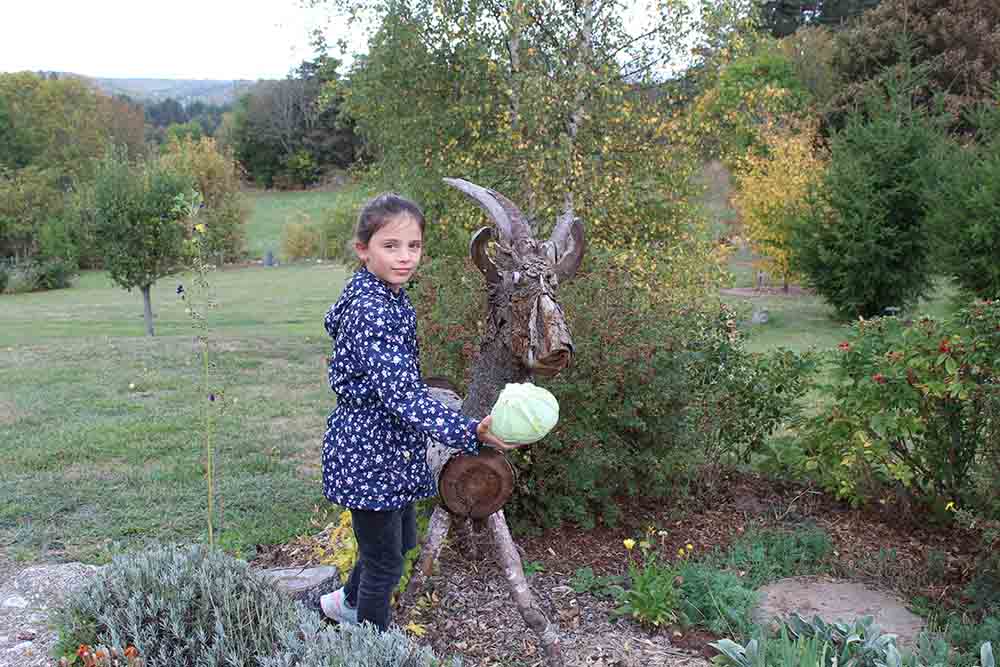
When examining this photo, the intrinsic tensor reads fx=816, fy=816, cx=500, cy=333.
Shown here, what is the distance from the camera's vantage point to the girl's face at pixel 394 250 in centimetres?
281

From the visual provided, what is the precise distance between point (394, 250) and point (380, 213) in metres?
0.13

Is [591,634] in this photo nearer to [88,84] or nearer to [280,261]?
[280,261]

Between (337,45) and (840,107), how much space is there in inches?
726

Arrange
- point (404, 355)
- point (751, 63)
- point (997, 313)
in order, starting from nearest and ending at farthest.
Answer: point (404, 355) → point (997, 313) → point (751, 63)

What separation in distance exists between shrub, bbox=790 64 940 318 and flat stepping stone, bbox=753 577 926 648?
1169 cm

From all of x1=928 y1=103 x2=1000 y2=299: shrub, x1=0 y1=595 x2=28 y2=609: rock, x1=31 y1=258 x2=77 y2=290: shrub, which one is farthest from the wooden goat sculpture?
x1=31 y1=258 x2=77 y2=290: shrub

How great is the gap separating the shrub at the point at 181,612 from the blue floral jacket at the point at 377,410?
468 mm

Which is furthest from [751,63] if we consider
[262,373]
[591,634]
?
[591,634]

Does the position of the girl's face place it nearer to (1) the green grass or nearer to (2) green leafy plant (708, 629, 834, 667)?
(2) green leafy plant (708, 629, 834, 667)

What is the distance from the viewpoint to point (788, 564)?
4.05m

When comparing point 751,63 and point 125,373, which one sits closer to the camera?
point 125,373

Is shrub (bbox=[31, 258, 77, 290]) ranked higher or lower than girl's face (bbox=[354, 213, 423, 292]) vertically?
lower

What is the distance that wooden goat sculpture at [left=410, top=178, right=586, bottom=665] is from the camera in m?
2.87

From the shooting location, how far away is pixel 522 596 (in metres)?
3.08
